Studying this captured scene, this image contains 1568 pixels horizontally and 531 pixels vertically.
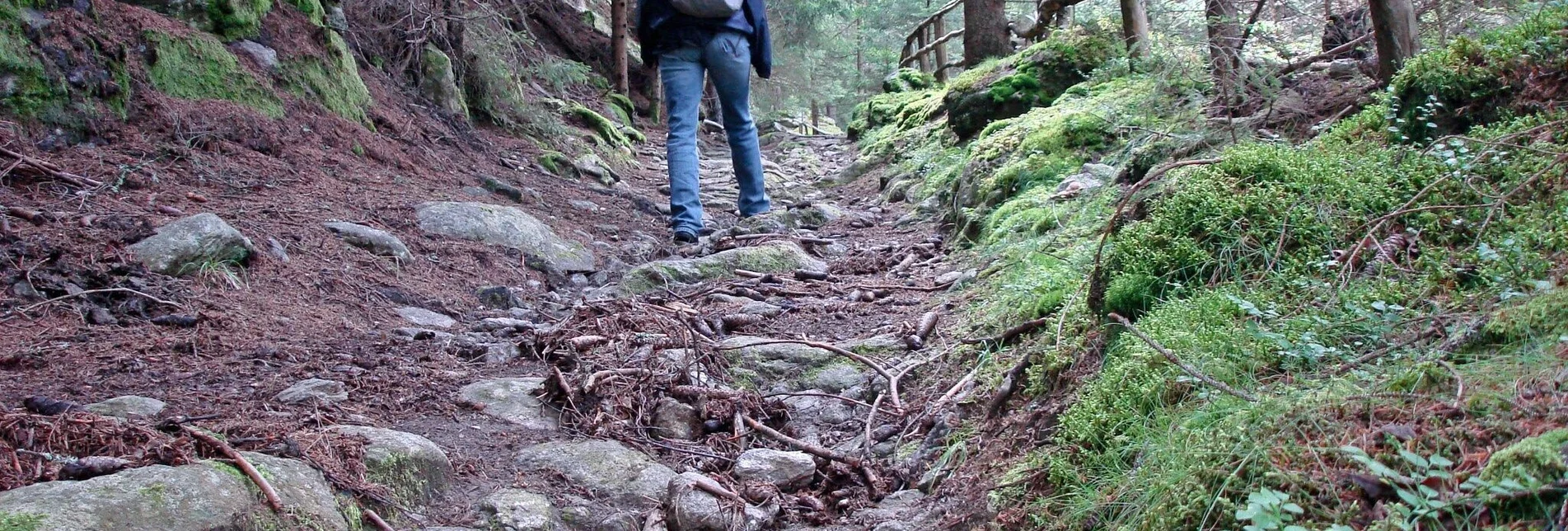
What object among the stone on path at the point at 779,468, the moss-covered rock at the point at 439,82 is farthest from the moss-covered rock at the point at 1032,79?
the stone on path at the point at 779,468

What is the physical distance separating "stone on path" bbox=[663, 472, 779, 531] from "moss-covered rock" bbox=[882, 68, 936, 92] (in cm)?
1352

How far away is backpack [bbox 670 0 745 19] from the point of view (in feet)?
20.3

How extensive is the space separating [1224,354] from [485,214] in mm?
4916

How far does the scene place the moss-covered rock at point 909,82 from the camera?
15.8 m

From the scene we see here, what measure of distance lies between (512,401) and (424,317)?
145 centimetres

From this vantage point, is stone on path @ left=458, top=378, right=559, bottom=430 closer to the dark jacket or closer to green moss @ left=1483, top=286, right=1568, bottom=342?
green moss @ left=1483, top=286, right=1568, bottom=342

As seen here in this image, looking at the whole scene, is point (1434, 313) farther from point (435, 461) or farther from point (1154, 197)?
point (435, 461)

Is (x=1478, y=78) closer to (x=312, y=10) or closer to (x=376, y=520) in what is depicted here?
(x=376, y=520)

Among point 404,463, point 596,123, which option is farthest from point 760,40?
point 596,123

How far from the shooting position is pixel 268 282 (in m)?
4.39

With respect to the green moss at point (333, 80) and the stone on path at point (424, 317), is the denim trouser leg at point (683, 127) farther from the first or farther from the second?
the green moss at point (333, 80)

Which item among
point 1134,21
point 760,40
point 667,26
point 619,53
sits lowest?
point 1134,21

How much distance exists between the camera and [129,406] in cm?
280

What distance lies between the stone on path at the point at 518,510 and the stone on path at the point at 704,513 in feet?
1.05
